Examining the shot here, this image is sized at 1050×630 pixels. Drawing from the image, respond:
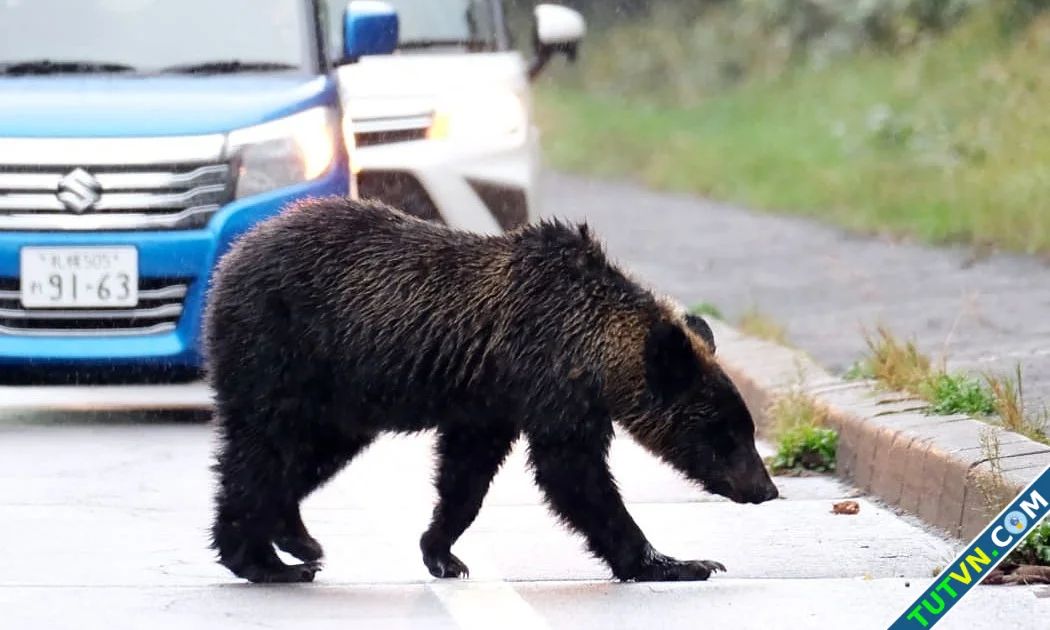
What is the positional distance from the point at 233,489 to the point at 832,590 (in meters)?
1.71

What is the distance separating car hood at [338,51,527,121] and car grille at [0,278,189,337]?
8.33 ft

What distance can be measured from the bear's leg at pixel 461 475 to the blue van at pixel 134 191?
2838mm

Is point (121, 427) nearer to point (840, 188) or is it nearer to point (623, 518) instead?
point (623, 518)

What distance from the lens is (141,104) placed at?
356 inches

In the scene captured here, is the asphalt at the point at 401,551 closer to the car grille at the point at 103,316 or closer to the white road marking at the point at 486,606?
the white road marking at the point at 486,606

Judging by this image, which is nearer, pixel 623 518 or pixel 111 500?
pixel 623 518

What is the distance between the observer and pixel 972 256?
→ 13016 millimetres

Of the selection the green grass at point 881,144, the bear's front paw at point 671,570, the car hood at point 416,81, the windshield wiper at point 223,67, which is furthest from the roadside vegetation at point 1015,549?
the green grass at point 881,144

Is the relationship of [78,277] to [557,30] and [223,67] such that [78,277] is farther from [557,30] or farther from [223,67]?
[557,30]

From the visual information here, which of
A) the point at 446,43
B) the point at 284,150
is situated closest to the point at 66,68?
the point at 284,150

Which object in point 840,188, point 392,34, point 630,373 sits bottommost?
point 840,188

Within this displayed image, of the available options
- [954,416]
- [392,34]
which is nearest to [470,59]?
[392,34]

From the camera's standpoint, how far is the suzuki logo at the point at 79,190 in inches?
348

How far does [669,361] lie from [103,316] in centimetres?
347
